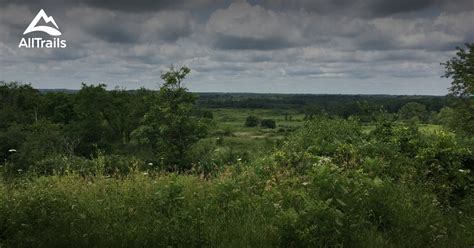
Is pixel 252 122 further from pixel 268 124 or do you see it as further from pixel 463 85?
pixel 463 85

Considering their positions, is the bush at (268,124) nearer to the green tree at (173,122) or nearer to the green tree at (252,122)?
the green tree at (252,122)

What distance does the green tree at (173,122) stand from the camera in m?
42.2

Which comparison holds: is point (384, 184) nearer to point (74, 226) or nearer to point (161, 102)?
point (74, 226)

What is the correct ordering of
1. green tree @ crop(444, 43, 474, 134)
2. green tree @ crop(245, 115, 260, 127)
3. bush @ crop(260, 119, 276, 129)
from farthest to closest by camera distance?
green tree @ crop(245, 115, 260, 127) → bush @ crop(260, 119, 276, 129) → green tree @ crop(444, 43, 474, 134)

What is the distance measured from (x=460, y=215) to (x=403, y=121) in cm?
444

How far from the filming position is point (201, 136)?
44312 mm

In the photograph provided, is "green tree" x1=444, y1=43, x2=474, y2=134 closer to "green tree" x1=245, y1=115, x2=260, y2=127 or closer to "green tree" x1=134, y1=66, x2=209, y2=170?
"green tree" x1=134, y1=66, x2=209, y2=170

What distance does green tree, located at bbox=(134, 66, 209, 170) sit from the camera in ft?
139

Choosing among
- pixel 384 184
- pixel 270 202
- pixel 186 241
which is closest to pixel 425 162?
pixel 384 184

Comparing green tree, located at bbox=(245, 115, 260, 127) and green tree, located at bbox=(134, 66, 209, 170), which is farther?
green tree, located at bbox=(245, 115, 260, 127)

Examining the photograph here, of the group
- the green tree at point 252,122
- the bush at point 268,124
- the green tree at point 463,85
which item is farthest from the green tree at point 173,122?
the green tree at point 252,122

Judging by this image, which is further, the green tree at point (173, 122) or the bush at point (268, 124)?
the bush at point (268, 124)

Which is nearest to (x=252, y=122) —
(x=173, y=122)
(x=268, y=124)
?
(x=268, y=124)

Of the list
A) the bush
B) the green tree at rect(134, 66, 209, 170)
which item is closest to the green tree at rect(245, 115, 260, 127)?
the bush
